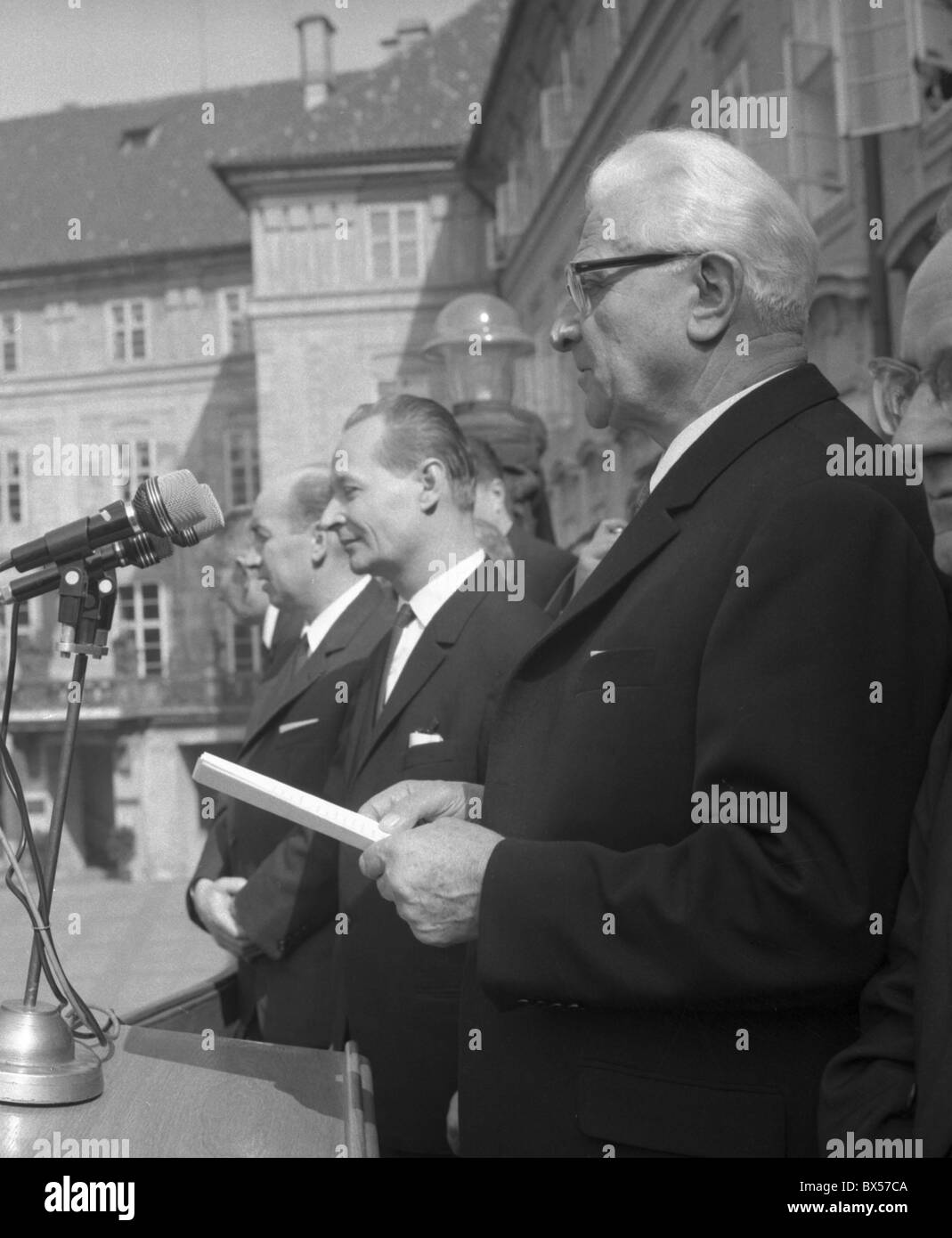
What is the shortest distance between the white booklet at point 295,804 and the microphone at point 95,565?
34 centimetres

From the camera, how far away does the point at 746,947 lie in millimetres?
1709

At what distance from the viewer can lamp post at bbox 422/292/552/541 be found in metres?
6.03

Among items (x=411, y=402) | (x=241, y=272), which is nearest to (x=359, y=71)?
(x=241, y=272)

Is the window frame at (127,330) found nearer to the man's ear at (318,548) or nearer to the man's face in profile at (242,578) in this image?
the man's face in profile at (242,578)

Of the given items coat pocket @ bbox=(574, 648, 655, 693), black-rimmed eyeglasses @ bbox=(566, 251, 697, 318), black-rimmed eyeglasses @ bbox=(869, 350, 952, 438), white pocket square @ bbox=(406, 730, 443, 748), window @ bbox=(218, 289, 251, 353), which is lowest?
white pocket square @ bbox=(406, 730, 443, 748)

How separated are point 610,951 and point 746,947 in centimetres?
16

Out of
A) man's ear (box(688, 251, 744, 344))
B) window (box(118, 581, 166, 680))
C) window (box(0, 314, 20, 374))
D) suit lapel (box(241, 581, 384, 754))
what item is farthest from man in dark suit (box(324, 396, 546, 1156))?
window (box(0, 314, 20, 374))

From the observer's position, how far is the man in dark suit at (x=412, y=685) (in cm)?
290

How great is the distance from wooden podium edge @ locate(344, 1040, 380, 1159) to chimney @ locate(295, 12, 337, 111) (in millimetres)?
38632

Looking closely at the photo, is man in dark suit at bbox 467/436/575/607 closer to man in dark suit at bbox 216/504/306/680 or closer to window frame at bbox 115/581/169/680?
man in dark suit at bbox 216/504/306/680

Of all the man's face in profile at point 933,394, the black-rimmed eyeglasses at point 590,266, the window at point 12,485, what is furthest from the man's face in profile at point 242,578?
the window at point 12,485

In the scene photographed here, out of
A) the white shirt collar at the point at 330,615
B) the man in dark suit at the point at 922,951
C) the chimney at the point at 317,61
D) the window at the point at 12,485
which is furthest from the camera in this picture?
the chimney at the point at 317,61

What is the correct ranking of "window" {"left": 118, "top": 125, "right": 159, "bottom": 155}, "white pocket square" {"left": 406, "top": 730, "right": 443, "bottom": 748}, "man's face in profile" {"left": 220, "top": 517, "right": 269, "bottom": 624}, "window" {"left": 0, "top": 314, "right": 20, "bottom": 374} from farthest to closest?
"window" {"left": 118, "top": 125, "right": 159, "bottom": 155}, "window" {"left": 0, "top": 314, "right": 20, "bottom": 374}, "man's face in profile" {"left": 220, "top": 517, "right": 269, "bottom": 624}, "white pocket square" {"left": 406, "top": 730, "right": 443, "bottom": 748}

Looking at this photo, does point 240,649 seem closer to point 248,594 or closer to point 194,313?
point 194,313
